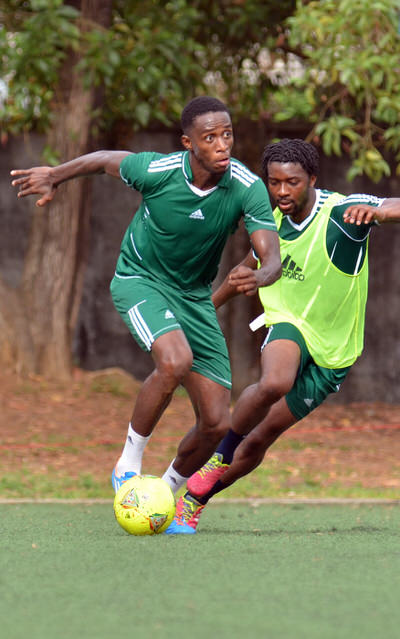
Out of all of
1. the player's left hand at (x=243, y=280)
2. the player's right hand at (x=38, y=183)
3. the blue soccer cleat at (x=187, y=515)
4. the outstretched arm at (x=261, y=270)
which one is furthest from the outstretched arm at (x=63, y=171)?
the blue soccer cleat at (x=187, y=515)

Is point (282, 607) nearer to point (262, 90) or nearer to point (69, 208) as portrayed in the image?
point (69, 208)

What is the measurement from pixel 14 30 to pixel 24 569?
7.60 m

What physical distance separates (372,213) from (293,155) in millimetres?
829

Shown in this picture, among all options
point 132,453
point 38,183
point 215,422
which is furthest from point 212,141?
point 132,453

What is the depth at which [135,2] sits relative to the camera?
11.7 meters

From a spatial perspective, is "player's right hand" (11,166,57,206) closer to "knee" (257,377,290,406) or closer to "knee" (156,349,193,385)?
"knee" (156,349,193,385)

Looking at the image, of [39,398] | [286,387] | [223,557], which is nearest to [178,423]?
[39,398]

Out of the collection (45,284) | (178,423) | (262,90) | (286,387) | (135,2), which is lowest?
(178,423)

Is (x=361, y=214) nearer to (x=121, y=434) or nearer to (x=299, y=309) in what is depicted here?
(x=299, y=309)

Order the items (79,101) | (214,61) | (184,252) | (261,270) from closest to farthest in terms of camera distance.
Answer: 1. (261,270)
2. (184,252)
3. (79,101)
4. (214,61)

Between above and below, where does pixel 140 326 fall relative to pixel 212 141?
below

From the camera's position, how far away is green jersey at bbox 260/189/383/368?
659 centimetres

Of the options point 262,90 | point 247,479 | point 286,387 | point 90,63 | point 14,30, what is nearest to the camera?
point 286,387

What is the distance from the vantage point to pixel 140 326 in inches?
229
